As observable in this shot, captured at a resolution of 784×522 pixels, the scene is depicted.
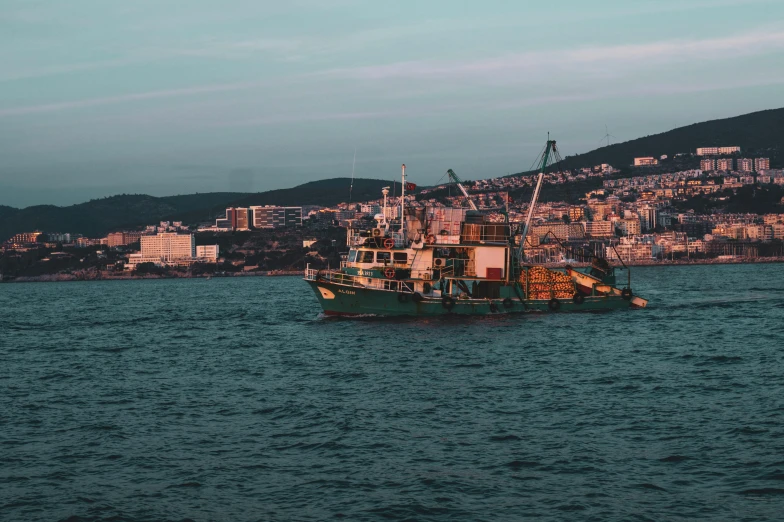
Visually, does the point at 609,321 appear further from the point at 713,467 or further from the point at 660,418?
the point at 713,467

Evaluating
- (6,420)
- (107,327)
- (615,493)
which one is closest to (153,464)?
(6,420)

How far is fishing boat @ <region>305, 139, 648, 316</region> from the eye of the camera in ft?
185

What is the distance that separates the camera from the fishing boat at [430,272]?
2221 inches

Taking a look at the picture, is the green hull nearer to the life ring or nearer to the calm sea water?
the life ring

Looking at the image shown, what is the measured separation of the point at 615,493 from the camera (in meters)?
20.4

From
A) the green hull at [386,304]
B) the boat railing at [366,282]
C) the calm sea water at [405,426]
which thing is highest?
the boat railing at [366,282]

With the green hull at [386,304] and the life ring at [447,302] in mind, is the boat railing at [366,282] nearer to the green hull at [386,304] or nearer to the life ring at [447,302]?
the green hull at [386,304]

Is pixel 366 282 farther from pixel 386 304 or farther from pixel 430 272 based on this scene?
pixel 430 272

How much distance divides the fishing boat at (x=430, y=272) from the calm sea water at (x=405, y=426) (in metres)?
4.58

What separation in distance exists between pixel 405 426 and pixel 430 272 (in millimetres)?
29596

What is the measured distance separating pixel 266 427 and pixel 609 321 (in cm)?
3349

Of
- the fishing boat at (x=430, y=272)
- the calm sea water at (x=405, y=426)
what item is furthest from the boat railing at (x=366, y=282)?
the calm sea water at (x=405, y=426)

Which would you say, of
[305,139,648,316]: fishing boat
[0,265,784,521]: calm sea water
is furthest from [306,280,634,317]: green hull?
[0,265,784,521]: calm sea water

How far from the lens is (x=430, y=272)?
5666 cm
